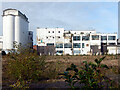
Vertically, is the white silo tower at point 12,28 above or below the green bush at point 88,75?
above

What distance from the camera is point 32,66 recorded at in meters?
4.38

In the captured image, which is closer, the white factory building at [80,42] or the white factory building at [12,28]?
the white factory building at [12,28]

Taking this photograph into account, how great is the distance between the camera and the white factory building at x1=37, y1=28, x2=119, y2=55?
38281mm

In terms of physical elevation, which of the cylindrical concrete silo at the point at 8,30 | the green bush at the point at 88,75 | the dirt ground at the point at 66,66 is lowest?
the dirt ground at the point at 66,66

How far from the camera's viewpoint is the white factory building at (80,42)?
38281 millimetres

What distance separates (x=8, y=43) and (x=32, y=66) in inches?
1275

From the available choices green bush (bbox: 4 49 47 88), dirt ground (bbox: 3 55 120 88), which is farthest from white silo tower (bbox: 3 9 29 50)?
green bush (bbox: 4 49 47 88)

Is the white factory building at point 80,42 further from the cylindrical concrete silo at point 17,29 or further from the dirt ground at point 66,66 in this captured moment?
the dirt ground at point 66,66

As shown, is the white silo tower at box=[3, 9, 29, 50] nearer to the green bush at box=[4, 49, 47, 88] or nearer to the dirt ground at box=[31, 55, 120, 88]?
the dirt ground at box=[31, 55, 120, 88]

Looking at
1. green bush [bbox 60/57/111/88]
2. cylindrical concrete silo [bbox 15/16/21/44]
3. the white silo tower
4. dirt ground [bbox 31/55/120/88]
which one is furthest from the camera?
cylindrical concrete silo [bbox 15/16/21/44]

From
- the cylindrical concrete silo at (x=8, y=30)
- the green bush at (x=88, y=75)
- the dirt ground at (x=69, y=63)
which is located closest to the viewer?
the green bush at (x=88, y=75)

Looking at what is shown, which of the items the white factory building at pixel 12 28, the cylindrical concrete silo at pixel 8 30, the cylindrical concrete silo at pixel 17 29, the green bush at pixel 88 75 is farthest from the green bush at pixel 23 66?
the cylindrical concrete silo at pixel 17 29

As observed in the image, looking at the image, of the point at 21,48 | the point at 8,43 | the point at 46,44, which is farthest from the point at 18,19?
the point at 21,48

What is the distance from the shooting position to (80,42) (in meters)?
38.4
